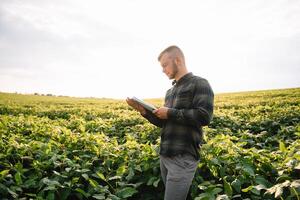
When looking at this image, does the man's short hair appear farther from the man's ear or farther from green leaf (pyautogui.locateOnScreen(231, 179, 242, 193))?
green leaf (pyautogui.locateOnScreen(231, 179, 242, 193))

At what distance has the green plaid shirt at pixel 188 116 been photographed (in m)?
2.93

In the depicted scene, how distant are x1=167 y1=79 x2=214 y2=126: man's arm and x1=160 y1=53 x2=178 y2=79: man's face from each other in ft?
1.10

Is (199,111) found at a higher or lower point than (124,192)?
higher

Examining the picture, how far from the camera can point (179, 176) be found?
2.98 meters

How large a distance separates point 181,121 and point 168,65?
26.0 inches

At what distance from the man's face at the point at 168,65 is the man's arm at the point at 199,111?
0.34 meters

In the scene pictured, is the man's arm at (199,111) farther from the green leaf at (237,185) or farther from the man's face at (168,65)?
the green leaf at (237,185)

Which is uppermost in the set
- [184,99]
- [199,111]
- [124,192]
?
[184,99]

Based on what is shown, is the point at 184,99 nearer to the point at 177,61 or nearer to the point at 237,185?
the point at 177,61

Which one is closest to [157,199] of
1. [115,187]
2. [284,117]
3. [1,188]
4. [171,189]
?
[115,187]

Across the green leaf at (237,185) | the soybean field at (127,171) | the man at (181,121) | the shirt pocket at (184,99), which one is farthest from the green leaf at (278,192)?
the shirt pocket at (184,99)

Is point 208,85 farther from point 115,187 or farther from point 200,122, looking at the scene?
point 115,187

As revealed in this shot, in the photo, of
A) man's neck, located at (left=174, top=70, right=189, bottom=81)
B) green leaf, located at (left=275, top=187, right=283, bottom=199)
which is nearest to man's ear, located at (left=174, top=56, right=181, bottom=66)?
man's neck, located at (left=174, top=70, right=189, bottom=81)

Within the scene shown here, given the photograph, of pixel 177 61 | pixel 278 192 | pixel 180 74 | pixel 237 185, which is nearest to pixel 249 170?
pixel 237 185
